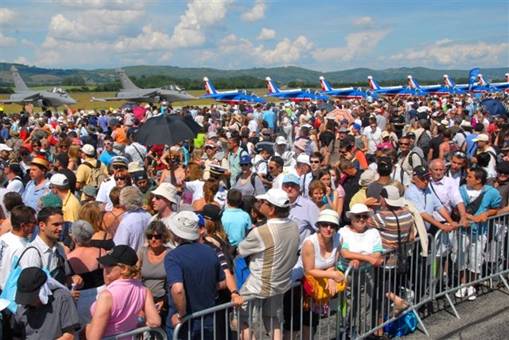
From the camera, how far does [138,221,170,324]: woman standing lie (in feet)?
15.6

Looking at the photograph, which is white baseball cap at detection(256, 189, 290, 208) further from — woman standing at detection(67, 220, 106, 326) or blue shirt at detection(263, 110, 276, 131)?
blue shirt at detection(263, 110, 276, 131)

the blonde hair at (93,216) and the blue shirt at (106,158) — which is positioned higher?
the blonde hair at (93,216)

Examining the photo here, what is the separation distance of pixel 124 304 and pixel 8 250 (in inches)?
50.6

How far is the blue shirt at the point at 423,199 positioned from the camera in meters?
6.80

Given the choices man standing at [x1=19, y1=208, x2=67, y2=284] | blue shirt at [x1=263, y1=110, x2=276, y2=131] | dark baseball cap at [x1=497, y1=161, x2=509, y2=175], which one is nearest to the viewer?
man standing at [x1=19, y1=208, x2=67, y2=284]

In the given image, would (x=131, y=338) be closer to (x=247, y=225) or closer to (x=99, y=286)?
(x=99, y=286)

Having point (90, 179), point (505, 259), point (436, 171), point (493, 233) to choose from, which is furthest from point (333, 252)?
point (90, 179)

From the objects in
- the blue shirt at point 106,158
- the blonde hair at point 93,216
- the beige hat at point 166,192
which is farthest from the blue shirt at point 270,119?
the blonde hair at point 93,216

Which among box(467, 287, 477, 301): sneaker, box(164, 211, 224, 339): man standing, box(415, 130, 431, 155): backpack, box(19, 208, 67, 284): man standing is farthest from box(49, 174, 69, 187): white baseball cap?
box(415, 130, 431, 155): backpack

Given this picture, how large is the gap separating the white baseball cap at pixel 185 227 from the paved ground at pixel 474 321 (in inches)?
125

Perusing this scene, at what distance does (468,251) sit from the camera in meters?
7.09

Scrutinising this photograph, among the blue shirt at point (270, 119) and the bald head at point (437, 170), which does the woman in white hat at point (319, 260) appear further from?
the blue shirt at point (270, 119)

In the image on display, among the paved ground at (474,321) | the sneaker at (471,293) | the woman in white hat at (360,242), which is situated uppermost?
the woman in white hat at (360,242)

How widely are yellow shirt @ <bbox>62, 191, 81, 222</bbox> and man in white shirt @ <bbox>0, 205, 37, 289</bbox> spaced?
1.69 metres
